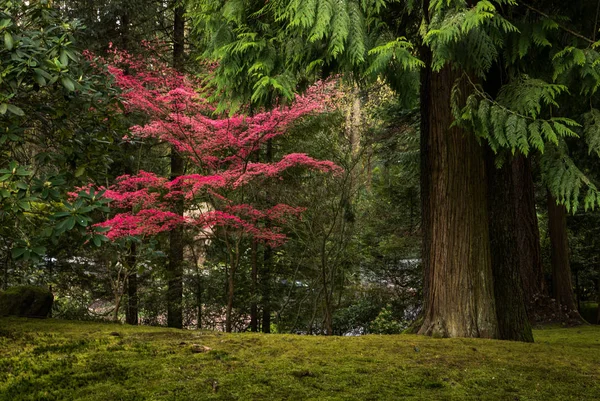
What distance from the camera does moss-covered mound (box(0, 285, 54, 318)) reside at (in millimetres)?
4746

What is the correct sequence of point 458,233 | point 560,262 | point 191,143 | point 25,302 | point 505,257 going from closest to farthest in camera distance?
1. point 458,233
2. point 505,257
3. point 25,302
4. point 191,143
5. point 560,262

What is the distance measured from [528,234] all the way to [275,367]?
21.6ft

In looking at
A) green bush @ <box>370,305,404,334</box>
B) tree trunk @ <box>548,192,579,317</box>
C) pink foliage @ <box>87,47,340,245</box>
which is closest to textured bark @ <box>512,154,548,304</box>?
tree trunk @ <box>548,192,579,317</box>

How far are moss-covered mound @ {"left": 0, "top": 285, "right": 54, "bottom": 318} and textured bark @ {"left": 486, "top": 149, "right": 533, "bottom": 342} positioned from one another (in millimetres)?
4492

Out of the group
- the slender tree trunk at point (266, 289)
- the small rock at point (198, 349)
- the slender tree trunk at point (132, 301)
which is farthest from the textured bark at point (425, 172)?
the slender tree trunk at point (132, 301)

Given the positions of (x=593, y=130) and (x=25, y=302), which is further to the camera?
(x=25, y=302)

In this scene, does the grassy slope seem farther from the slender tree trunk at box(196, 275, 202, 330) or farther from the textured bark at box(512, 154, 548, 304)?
the slender tree trunk at box(196, 275, 202, 330)

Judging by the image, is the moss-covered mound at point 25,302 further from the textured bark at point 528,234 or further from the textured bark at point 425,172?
the textured bark at point 528,234

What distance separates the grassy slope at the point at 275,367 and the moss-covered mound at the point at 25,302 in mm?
756

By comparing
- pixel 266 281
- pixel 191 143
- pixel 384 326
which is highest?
pixel 191 143

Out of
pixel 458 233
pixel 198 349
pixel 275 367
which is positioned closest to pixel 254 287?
Answer: pixel 458 233

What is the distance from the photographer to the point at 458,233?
14.1 feet

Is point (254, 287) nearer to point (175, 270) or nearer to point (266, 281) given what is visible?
point (266, 281)

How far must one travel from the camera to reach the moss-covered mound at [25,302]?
187 inches
